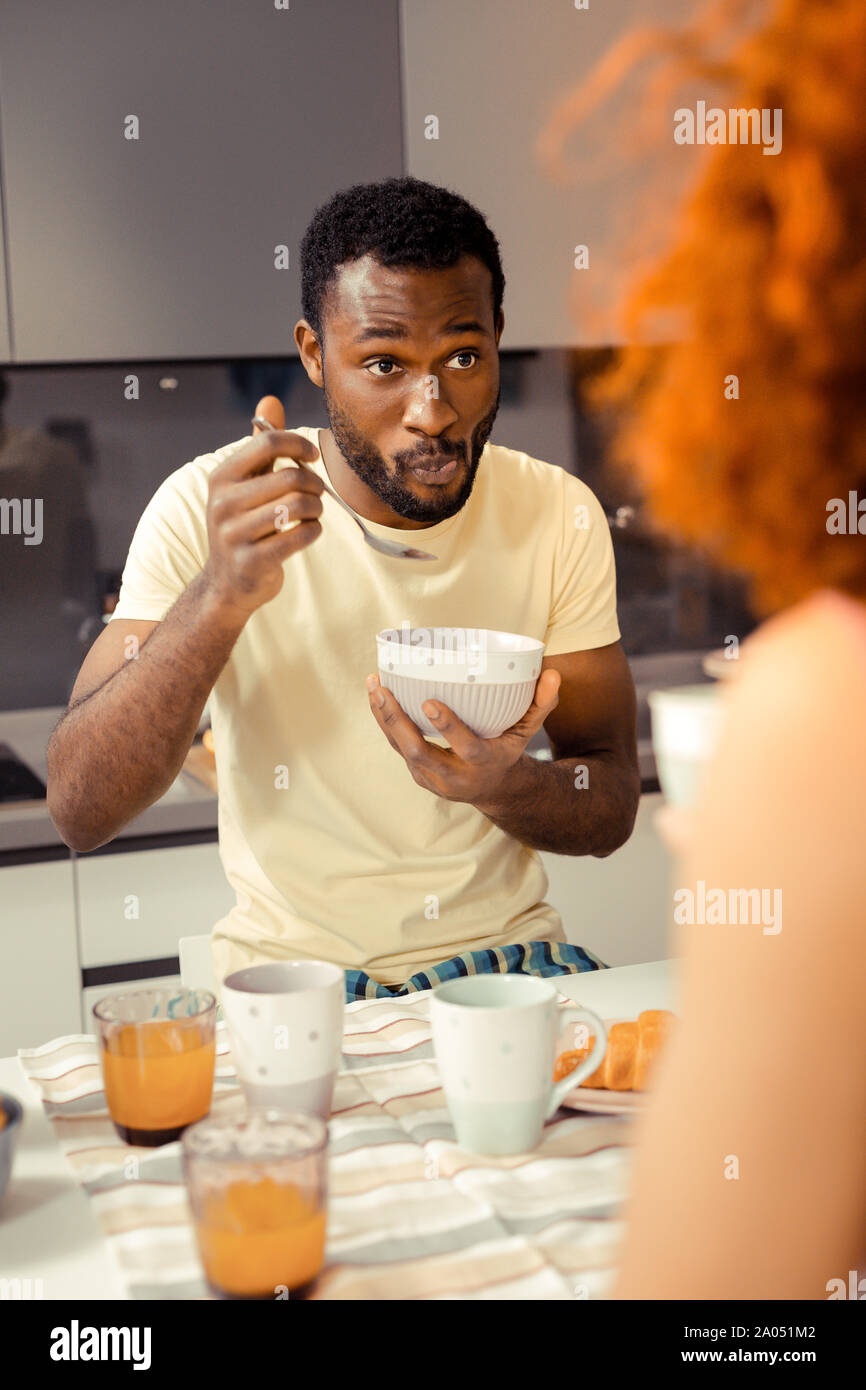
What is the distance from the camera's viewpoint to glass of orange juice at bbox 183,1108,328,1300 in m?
0.58

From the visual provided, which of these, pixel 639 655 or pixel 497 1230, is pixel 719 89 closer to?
pixel 497 1230

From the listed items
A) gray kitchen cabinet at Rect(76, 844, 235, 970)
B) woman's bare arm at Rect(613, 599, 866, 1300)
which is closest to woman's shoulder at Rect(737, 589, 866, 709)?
woman's bare arm at Rect(613, 599, 866, 1300)

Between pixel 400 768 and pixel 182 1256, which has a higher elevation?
pixel 400 768

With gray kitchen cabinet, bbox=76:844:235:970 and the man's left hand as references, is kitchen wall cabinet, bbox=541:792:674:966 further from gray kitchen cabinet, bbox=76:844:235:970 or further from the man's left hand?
the man's left hand

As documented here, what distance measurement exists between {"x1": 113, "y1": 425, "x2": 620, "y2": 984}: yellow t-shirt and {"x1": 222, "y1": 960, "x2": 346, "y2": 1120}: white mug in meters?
0.48

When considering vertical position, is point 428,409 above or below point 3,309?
below

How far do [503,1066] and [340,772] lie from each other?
2.13ft

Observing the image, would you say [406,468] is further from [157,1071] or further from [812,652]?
[812,652]

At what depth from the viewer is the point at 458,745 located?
1.07m

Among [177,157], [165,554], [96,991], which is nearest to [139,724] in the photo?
[165,554]

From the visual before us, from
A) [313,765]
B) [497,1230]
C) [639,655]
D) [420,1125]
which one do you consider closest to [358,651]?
[313,765]

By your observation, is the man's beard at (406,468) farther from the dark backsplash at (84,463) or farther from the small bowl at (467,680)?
the dark backsplash at (84,463)
